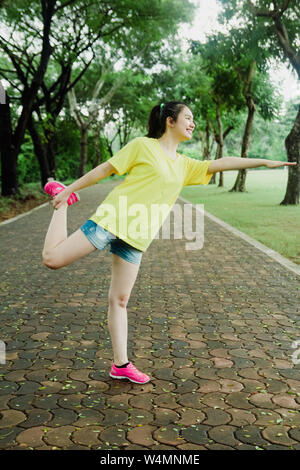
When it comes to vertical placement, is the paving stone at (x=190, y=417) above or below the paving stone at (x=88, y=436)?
below

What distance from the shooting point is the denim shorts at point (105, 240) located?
3.22 m

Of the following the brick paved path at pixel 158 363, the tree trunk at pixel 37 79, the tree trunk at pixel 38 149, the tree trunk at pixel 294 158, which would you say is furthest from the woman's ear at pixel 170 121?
the tree trunk at pixel 38 149

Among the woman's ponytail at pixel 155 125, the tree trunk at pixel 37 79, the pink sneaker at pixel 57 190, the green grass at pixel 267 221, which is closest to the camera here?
the pink sneaker at pixel 57 190

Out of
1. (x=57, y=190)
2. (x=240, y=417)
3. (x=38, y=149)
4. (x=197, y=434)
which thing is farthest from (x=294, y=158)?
(x=197, y=434)

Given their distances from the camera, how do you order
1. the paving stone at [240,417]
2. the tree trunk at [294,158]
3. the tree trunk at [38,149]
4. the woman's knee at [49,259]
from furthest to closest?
the tree trunk at [38,149], the tree trunk at [294,158], the woman's knee at [49,259], the paving stone at [240,417]

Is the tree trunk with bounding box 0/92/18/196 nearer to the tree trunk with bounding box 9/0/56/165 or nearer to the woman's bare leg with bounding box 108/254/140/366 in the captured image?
the tree trunk with bounding box 9/0/56/165

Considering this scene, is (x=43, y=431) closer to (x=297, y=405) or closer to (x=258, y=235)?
(x=297, y=405)

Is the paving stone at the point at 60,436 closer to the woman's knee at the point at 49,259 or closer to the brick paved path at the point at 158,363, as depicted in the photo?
the brick paved path at the point at 158,363

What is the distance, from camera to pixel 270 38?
Result: 18891 mm

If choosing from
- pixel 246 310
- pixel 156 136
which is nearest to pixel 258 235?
pixel 246 310

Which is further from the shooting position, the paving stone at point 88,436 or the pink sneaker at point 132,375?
the pink sneaker at point 132,375

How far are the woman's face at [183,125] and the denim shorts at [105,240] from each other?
2.70 feet

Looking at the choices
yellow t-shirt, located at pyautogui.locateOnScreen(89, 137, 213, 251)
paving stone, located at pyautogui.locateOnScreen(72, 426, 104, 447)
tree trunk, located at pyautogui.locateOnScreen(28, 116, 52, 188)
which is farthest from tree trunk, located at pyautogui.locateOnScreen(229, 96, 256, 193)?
paving stone, located at pyautogui.locateOnScreen(72, 426, 104, 447)

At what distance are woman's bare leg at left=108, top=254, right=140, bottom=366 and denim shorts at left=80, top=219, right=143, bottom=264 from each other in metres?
0.05
